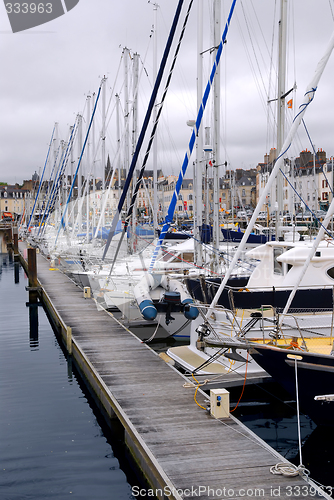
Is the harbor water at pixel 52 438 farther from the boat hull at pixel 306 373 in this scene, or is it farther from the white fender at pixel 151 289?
the boat hull at pixel 306 373

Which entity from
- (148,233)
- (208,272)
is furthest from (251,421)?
(148,233)

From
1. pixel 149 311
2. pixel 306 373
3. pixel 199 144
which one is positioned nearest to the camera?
pixel 306 373

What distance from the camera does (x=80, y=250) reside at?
30875 millimetres

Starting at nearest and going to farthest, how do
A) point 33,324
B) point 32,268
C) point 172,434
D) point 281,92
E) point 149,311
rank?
point 172,434 < point 149,311 < point 281,92 < point 33,324 < point 32,268

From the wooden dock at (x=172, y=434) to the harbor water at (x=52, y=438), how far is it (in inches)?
22.7

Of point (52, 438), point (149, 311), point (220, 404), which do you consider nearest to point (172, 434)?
point (220, 404)

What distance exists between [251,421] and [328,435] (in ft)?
6.26

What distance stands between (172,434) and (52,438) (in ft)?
11.2

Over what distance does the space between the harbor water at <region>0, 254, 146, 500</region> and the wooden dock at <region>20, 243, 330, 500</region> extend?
58 cm

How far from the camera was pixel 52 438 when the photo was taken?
1163 cm

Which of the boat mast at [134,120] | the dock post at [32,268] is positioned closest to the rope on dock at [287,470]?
the boat mast at [134,120]

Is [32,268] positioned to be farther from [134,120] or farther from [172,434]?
[172,434]

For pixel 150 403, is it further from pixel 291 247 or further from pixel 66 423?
pixel 291 247
